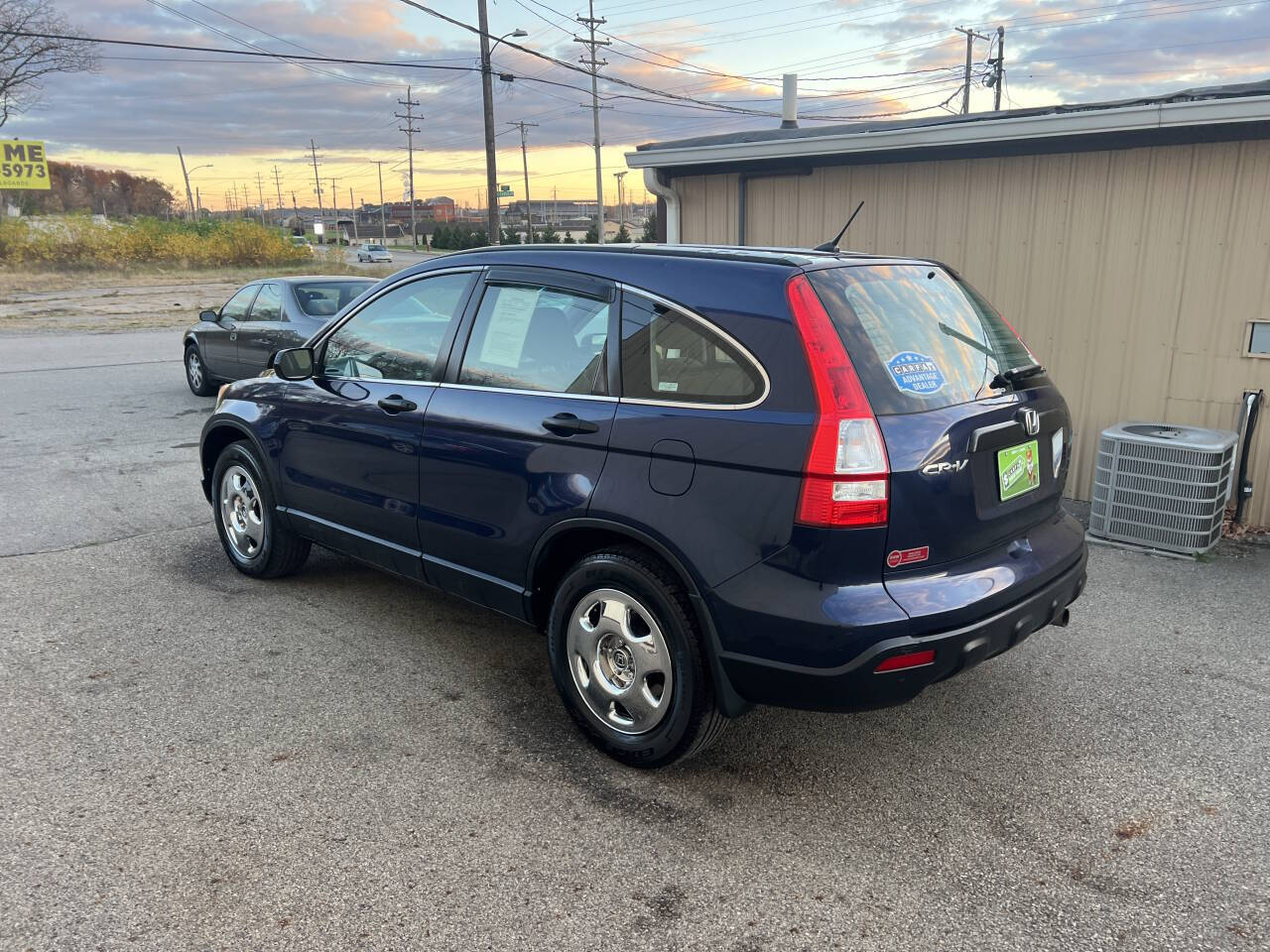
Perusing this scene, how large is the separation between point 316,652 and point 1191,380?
5.67 m

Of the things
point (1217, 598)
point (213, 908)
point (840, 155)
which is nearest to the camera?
point (213, 908)

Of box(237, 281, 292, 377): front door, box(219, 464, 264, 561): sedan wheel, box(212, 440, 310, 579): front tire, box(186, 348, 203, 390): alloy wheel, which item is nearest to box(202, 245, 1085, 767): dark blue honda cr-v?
box(212, 440, 310, 579): front tire

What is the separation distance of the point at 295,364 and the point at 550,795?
2465 millimetres

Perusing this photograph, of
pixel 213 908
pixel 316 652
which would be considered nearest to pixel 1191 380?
pixel 316 652

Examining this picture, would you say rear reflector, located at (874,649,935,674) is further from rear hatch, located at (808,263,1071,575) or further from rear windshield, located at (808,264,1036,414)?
rear windshield, located at (808,264,1036,414)

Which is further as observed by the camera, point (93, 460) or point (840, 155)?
point (93, 460)

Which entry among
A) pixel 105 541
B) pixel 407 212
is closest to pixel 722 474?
pixel 105 541

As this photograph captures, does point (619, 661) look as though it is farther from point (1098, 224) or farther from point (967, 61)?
point (967, 61)

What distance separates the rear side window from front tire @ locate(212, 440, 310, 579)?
8.16ft

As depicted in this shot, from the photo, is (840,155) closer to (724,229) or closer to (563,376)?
(724,229)

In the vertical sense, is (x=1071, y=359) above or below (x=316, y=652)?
above

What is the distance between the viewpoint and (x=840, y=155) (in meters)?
7.24

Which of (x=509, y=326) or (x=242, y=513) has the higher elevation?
(x=509, y=326)

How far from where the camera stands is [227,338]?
10734 millimetres
